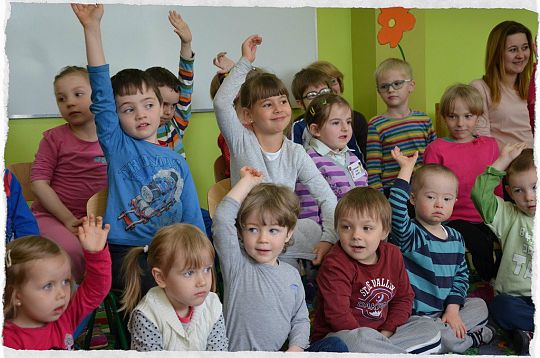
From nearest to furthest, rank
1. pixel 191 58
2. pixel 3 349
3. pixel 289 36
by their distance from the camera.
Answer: pixel 3 349, pixel 191 58, pixel 289 36

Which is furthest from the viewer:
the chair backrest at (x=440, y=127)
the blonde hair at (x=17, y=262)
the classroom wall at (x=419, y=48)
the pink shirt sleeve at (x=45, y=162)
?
the classroom wall at (x=419, y=48)

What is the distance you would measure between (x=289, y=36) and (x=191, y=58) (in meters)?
1.05

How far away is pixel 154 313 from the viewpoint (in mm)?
1574

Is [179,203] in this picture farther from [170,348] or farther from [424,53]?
[424,53]

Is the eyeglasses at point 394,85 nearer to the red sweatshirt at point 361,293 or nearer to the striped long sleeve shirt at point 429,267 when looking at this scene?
the striped long sleeve shirt at point 429,267

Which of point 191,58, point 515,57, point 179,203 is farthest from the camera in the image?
point 515,57

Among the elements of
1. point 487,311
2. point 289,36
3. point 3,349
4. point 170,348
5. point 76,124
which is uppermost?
point 289,36

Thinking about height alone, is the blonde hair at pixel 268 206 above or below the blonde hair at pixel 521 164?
below

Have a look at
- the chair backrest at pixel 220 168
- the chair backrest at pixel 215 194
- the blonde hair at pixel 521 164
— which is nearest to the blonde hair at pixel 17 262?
the chair backrest at pixel 215 194

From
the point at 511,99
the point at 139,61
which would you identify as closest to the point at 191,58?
the point at 139,61

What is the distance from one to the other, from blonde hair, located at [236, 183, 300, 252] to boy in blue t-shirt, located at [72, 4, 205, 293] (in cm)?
28

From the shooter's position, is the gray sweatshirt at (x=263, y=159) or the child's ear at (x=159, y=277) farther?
the gray sweatshirt at (x=263, y=159)

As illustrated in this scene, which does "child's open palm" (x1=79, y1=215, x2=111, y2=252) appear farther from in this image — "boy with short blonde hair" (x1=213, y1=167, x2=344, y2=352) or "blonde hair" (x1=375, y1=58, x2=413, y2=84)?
"blonde hair" (x1=375, y1=58, x2=413, y2=84)

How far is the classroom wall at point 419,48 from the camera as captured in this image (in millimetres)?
3609
